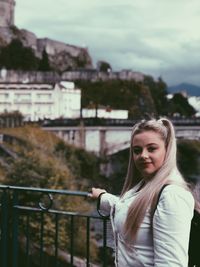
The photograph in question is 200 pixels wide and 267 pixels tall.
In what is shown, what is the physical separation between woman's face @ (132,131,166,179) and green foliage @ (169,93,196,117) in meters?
66.3

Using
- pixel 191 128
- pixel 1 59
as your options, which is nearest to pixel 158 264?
pixel 191 128

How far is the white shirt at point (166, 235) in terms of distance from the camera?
7.34 ft

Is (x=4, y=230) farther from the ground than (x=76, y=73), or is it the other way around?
(x=76, y=73)

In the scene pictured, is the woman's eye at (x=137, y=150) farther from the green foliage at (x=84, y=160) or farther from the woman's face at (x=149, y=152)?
the green foliage at (x=84, y=160)

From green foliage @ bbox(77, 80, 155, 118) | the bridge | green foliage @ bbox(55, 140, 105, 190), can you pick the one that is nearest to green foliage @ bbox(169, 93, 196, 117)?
green foliage @ bbox(77, 80, 155, 118)

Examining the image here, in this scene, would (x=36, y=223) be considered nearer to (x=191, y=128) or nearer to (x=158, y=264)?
(x=158, y=264)

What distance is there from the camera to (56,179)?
70.3ft

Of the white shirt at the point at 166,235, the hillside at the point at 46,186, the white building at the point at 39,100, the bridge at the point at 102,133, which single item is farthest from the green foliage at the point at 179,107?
the white shirt at the point at 166,235

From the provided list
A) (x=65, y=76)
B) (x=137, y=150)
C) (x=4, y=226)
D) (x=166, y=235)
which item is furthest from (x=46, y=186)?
(x=65, y=76)

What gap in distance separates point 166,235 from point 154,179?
24 cm

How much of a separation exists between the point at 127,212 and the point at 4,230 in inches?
85.1

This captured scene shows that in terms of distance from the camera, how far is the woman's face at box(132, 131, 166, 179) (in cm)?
246

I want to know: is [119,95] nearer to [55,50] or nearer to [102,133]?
[102,133]

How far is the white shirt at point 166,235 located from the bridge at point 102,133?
137 ft
